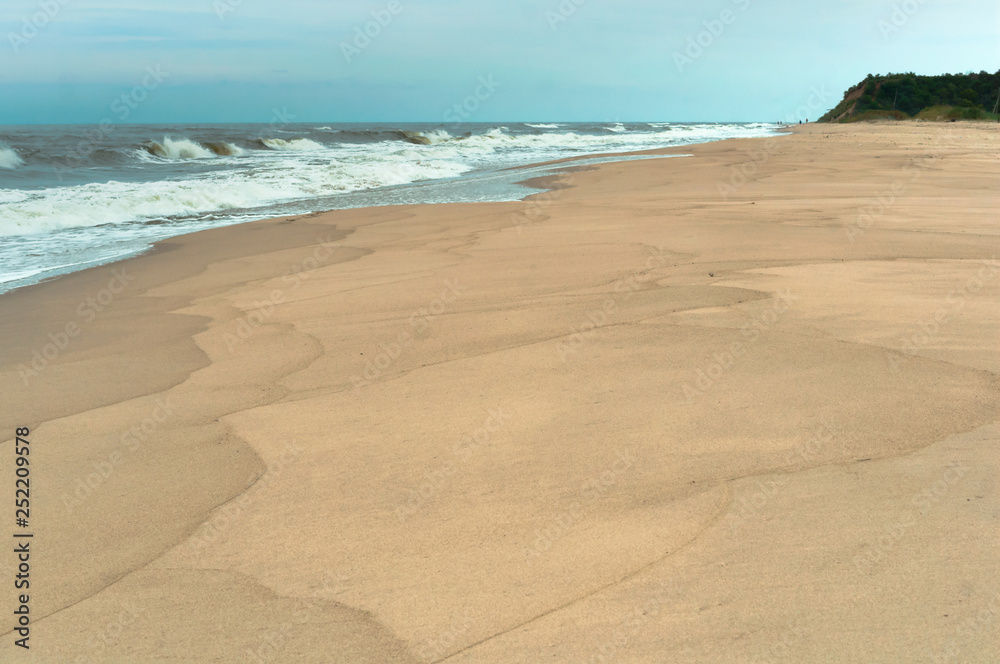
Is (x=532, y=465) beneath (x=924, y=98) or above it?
beneath

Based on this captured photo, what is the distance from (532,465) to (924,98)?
218 feet

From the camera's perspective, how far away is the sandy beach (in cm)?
173

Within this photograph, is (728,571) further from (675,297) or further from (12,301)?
(12,301)

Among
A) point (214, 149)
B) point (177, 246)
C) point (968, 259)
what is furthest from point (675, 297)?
point (214, 149)

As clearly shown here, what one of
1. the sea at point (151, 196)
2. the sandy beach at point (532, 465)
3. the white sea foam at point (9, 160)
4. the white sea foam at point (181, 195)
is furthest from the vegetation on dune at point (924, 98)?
the sandy beach at point (532, 465)

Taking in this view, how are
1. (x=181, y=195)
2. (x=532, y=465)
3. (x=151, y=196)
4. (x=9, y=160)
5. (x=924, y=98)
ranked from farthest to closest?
(x=924, y=98) < (x=9, y=160) < (x=181, y=195) < (x=151, y=196) < (x=532, y=465)

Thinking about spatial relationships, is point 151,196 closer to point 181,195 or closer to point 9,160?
point 181,195

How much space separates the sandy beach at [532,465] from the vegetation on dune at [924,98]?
5080cm

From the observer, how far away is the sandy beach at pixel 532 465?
173cm

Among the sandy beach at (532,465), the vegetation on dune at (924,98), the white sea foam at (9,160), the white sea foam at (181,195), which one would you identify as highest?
the vegetation on dune at (924,98)

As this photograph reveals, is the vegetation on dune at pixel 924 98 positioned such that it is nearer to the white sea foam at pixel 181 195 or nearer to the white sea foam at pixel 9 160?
the white sea foam at pixel 181 195

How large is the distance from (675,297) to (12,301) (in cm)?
504

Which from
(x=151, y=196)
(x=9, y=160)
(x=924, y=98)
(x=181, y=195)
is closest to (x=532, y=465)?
(x=151, y=196)

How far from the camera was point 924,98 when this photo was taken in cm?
5609
